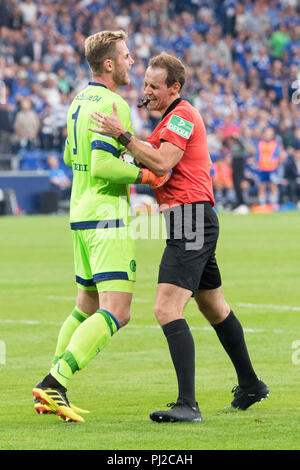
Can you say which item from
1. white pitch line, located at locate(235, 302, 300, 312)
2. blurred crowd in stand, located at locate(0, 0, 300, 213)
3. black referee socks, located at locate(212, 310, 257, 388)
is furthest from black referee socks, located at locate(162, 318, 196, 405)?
blurred crowd in stand, located at locate(0, 0, 300, 213)

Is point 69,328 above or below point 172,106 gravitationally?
below

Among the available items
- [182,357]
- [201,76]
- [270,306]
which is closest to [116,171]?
[182,357]

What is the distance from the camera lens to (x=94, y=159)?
6.27m

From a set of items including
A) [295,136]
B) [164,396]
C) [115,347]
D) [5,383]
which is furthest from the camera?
[295,136]

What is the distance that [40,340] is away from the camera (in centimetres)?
947

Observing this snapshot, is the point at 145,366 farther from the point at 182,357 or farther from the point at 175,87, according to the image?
the point at 175,87

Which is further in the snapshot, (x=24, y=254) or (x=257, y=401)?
(x=24, y=254)

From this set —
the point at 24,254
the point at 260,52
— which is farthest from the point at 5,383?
the point at 260,52

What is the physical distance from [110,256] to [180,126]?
0.91 m

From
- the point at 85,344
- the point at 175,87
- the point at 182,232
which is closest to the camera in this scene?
the point at 85,344

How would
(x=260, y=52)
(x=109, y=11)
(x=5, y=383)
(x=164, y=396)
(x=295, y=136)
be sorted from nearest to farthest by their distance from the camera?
(x=164, y=396), (x=5, y=383), (x=295, y=136), (x=109, y=11), (x=260, y=52)

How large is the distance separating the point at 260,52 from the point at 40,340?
2941 cm

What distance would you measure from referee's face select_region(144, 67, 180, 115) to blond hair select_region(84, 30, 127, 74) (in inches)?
10.4
